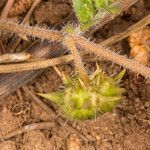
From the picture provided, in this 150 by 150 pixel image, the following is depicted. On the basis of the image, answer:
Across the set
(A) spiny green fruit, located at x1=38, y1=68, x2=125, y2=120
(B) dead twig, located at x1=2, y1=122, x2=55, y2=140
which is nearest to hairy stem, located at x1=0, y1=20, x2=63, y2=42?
(A) spiny green fruit, located at x1=38, y1=68, x2=125, y2=120

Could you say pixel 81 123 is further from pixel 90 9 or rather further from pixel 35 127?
pixel 90 9

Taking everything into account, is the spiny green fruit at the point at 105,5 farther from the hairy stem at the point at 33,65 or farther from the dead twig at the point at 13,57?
the dead twig at the point at 13,57

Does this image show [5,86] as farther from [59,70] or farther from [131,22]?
[131,22]

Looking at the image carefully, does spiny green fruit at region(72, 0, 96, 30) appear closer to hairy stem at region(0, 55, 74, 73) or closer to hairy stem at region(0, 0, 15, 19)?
hairy stem at region(0, 55, 74, 73)

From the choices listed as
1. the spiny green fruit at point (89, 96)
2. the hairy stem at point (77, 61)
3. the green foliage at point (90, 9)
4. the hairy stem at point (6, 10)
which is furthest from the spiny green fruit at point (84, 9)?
the hairy stem at point (6, 10)

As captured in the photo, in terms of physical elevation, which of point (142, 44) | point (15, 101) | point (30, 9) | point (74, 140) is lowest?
point (74, 140)

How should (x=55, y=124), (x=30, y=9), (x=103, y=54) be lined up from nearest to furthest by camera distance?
(x=103, y=54)
(x=55, y=124)
(x=30, y=9)

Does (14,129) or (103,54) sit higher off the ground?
(103,54)

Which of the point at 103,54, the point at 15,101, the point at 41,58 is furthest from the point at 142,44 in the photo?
the point at 15,101
